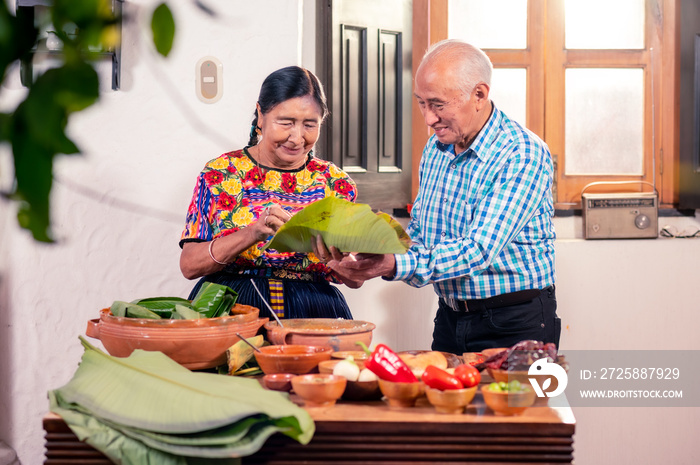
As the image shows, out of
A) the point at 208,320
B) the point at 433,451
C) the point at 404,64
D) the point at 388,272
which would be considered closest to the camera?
the point at 433,451

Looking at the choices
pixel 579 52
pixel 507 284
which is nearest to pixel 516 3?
pixel 579 52

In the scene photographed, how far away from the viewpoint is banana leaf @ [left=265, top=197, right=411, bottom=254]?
1.69 metres

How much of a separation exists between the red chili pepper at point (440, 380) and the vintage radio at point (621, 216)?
213cm

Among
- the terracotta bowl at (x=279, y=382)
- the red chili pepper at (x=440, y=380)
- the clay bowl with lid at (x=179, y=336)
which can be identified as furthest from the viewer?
the clay bowl with lid at (x=179, y=336)

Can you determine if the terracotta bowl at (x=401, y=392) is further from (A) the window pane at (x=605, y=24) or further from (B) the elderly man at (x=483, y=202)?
(A) the window pane at (x=605, y=24)

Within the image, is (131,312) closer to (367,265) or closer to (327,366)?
(327,366)

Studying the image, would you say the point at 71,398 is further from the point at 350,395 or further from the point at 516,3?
the point at 516,3

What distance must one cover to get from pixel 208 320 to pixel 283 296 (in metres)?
0.62

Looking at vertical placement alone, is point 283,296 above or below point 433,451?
above

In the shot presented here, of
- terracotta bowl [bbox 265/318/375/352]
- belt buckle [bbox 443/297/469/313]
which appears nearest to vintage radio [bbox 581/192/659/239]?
belt buckle [bbox 443/297/469/313]

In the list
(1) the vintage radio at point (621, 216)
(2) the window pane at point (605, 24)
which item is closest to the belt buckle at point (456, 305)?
(1) the vintage radio at point (621, 216)

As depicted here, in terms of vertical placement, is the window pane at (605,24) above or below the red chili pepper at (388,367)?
above

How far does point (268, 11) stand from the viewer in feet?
9.64

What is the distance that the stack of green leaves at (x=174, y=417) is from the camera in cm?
125
